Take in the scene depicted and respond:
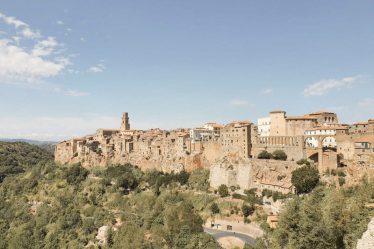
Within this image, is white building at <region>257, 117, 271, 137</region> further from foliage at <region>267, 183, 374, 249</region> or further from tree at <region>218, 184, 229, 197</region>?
foliage at <region>267, 183, 374, 249</region>

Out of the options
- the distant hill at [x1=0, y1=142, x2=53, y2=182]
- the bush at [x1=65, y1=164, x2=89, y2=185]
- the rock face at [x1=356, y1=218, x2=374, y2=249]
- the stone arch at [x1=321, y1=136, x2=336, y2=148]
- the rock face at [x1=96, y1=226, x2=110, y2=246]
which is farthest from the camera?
the distant hill at [x1=0, y1=142, x2=53, y2=182]

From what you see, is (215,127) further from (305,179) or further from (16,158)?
(16,158)

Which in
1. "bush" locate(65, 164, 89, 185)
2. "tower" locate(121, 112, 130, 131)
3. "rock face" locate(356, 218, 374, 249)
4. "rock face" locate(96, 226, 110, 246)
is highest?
"tower" locate(121, 112, 130, 131)

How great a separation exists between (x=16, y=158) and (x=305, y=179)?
3726 inches

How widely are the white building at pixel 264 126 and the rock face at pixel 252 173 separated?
1376cm

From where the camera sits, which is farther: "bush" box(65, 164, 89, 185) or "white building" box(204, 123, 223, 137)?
"white building" box(204, 123, 223, 137)

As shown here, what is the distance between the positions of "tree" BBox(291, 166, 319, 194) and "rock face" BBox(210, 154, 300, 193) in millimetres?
1556

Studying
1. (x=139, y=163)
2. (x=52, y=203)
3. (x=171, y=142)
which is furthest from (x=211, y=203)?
(x=52, y=203)

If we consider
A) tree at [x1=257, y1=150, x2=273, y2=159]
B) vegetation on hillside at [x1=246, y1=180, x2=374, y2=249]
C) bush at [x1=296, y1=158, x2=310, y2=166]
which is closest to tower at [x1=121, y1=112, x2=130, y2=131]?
tree at [x1=257, y1=150, x2=273, y2=159]

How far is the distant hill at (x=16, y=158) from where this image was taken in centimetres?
9356

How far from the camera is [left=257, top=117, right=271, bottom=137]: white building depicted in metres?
59.3

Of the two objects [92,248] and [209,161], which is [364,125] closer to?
[209,161]

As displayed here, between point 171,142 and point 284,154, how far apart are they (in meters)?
21.8

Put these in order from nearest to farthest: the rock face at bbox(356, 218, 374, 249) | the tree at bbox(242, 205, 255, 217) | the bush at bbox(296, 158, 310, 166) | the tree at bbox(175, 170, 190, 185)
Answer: the rock face at bbox(356, 218, 374, 249), the tree at bbox(242, 205, 255, 217), the bush at bbox(296, 158, 310, 166), the tree at bbox(175, 170, 190, 185)
